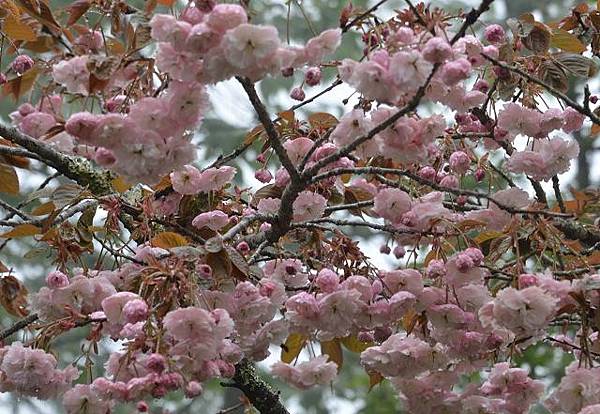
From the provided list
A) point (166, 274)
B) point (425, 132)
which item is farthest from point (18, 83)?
point (425, 132)

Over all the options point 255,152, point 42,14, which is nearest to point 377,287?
point 42,14

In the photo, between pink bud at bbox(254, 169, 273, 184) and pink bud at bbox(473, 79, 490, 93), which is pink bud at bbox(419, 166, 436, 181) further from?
pink bud at bbox(254, 169, 273, 184)

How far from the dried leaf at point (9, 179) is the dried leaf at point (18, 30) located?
27 centimetres

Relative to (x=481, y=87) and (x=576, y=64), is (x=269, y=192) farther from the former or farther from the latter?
(x=576, y=64)

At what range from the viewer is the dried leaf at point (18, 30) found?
1.61m

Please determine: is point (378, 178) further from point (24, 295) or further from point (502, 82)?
point (24, 295)

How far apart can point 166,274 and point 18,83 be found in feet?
1.40

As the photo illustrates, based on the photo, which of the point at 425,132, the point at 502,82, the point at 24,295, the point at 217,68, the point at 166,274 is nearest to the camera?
the point at 217,68

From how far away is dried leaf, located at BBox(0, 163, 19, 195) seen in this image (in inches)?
71.0

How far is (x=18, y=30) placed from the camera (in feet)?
5.30

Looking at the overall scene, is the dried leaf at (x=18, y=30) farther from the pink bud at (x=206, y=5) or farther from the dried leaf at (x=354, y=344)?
the dried leaf at (x=354, y=344)

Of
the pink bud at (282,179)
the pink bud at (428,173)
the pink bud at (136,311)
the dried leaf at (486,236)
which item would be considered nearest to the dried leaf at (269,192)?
the pink bud at (282,179)

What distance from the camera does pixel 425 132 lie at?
1467mm

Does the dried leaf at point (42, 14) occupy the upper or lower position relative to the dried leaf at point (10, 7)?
lower
